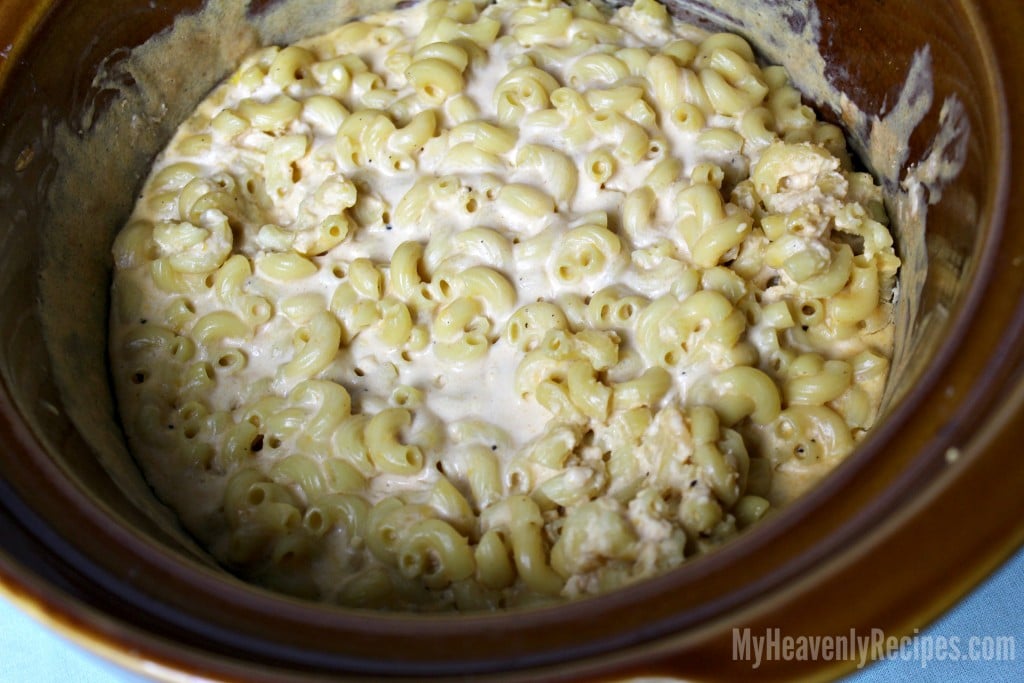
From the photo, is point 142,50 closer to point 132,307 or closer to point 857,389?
point 132,307

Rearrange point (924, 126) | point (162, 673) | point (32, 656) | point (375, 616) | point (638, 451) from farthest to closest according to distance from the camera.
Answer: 1. point (32, 656)
2. point (924, 126)
3. point (638, 451)
4. point (375, 616)
5. point (162, 673)

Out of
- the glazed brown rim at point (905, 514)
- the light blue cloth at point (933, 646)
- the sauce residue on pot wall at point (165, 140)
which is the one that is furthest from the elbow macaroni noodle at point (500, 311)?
the light blue cloth at point (933, 646)

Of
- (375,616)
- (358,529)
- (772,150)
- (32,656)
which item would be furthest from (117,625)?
(772,150)

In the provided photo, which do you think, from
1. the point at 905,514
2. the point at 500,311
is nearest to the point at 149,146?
the point at 500,311

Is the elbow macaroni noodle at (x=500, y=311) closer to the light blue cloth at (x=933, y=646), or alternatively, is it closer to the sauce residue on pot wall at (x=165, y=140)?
the sauce residue on pot wall at (x=165, y=140)

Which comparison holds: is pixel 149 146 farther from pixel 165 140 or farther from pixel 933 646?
pixel 933 646

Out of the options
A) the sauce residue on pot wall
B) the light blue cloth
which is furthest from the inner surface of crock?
the light blue cloth

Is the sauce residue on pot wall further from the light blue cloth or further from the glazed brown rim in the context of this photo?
the light blue cloth
